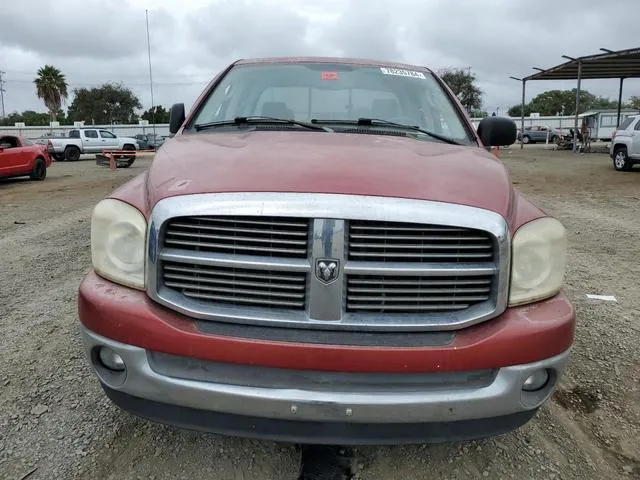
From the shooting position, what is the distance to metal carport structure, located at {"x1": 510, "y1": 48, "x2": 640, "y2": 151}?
21781 millimetres

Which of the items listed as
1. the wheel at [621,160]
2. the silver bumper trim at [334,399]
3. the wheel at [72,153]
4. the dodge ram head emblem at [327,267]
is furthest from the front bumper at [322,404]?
the wheel at [72,153]

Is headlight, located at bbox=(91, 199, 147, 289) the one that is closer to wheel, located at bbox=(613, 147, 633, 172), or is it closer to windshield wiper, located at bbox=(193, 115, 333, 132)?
windshield wiper, located at bbox=(193, 115, 333, 132)

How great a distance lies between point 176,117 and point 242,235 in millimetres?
2055

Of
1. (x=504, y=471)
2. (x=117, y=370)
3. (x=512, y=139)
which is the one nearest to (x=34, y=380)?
(x=117, y=370)

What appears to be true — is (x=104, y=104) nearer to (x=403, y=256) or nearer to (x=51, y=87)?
(x=51, y=87)

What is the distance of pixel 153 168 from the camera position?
2297 mm

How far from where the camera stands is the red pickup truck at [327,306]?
→ 1752 millimetres

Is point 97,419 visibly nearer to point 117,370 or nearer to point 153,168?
point 117,370

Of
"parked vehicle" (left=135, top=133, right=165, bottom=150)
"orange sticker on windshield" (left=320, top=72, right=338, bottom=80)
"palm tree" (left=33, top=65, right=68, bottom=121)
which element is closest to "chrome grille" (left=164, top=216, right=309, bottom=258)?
"orange sticker on windshield" (left=320, top=72, right=338, bottom=80)

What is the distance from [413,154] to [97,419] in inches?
77.1

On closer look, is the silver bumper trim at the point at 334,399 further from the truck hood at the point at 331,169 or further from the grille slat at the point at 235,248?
the truck hood at the point at 331,169

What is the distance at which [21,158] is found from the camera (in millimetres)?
14953

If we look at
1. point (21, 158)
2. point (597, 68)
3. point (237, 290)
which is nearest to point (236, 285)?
point (237, 290)

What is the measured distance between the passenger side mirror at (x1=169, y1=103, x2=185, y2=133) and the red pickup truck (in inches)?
64.4
